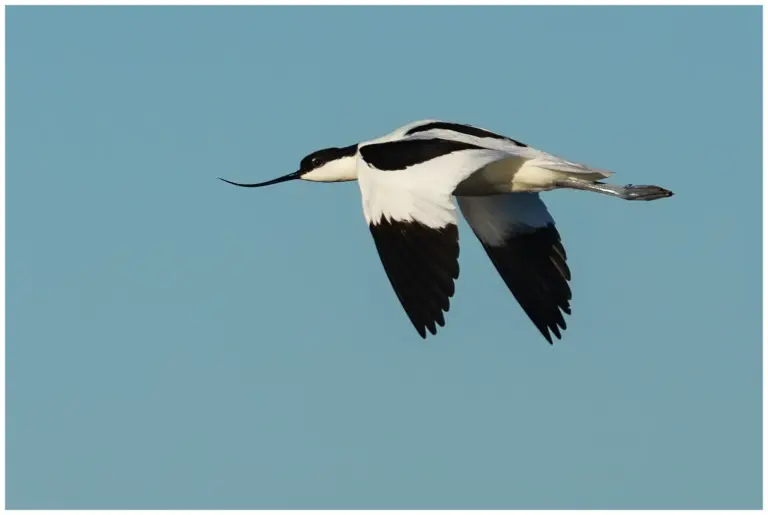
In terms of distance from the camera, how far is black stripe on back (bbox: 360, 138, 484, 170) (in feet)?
52.8

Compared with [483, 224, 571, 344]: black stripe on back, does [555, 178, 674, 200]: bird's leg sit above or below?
above

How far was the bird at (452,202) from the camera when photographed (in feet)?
48.9

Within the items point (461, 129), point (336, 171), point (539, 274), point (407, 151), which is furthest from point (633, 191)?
point (336, 171)

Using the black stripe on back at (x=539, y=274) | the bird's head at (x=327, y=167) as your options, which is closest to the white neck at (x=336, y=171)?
the bird's head at (x=327, y=167)

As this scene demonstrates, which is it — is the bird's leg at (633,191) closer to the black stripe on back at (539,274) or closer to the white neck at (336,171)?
the black stripe on back at (539,274)

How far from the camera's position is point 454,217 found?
15.0 meters

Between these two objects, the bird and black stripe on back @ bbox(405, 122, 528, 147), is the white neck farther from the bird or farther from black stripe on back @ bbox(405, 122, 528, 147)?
black stripe on back @ bbox(405, 122, 528, 147)

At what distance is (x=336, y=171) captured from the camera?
59.4 ft

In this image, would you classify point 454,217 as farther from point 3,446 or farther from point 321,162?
point 3,446

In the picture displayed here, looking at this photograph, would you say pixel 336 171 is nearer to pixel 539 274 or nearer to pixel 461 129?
pixel 461 129

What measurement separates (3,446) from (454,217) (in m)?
6.03

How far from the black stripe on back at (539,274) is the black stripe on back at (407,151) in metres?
2.28

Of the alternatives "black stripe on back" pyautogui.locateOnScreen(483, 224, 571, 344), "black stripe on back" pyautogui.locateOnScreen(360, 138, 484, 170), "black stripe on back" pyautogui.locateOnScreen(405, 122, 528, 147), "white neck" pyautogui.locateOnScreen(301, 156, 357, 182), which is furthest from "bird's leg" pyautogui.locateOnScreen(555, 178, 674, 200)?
"white neck" pyautogui.locateOnScreen(301, 156, 357, 182)

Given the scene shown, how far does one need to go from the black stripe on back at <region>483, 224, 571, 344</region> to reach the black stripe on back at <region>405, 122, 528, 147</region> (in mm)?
1628
